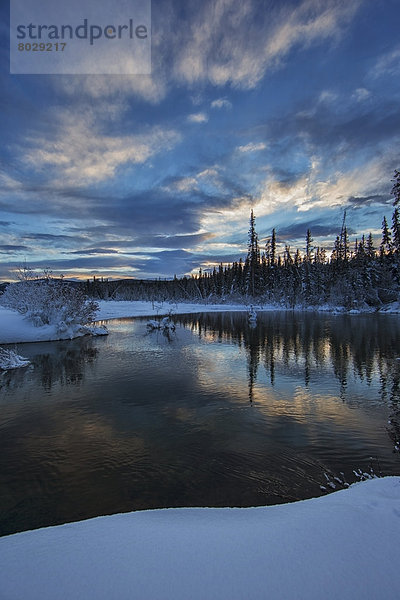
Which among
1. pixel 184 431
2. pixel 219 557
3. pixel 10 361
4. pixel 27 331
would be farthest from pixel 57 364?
pixel 219 557

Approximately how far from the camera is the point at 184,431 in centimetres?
689

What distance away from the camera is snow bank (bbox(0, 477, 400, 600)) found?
2.14 m

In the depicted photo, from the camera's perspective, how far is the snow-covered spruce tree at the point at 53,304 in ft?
66.7

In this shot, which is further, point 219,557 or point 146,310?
point 146,310

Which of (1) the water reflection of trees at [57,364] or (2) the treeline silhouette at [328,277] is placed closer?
(1) the water reflection of trees at [57,364]

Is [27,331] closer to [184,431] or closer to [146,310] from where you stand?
[184,431]

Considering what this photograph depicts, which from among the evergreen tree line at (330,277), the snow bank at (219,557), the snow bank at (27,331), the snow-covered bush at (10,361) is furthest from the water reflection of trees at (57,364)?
the evergreen tree line at (330,277)

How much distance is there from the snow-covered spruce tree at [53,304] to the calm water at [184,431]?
7.37 metres

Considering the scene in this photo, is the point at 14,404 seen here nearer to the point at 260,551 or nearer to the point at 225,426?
the point at 225,426

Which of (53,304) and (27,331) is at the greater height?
(53,304)

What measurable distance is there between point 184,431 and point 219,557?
4.45m

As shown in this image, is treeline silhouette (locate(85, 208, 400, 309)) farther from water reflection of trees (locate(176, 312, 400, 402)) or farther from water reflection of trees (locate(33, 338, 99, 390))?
water reflection of trees (locate(33, 338, 99, 390))

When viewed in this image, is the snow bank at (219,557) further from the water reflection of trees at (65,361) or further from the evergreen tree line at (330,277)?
the evergreen tree line at (330,277)

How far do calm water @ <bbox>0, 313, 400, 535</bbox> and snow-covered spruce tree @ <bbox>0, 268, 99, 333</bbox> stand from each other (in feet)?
24.2
